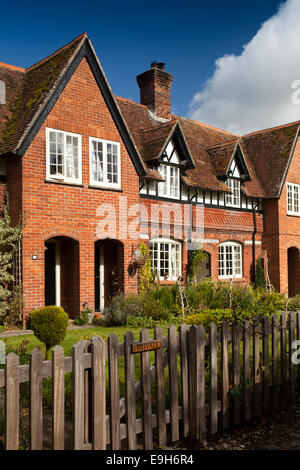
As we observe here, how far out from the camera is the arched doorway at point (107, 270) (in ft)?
52.5

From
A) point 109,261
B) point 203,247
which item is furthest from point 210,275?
point 109,261

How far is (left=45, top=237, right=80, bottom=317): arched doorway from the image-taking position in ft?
48.3

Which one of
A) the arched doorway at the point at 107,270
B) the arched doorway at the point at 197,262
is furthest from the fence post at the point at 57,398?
the arched doorway at the point at 197,262

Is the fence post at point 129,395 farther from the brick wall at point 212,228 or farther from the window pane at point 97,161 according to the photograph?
the brick wall at point 212,228

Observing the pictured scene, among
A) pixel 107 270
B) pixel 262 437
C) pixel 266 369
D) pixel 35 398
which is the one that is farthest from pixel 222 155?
pixel 35 398

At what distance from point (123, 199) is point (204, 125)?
11.7 m

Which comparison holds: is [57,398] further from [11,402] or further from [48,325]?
[48,325]

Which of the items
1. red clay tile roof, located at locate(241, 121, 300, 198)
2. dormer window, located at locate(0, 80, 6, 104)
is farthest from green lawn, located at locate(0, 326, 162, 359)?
red clay tile roof, located at locate(241, 121, 300, 198)

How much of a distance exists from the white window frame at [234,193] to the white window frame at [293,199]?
3272mm

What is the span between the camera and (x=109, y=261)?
16.6m
